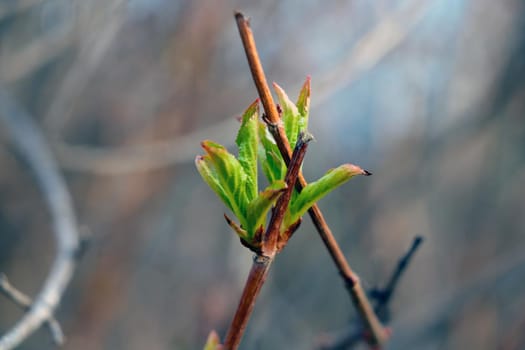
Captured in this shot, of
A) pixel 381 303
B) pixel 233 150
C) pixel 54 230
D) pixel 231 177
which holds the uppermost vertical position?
pixel 233 150

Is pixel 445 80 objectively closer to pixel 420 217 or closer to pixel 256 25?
pixel 420 217

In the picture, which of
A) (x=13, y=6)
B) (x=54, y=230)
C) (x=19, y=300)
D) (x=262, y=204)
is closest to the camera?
(x=262, y=204)

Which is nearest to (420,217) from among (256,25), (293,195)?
(256,25)

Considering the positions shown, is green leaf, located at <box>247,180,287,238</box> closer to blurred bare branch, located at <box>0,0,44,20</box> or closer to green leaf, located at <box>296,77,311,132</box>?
green leaf, located at <box>296,77,311,132</box>

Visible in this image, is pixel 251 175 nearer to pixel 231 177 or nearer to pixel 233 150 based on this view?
pixel 231 177

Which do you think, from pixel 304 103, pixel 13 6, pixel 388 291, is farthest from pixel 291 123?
pixel 13 6

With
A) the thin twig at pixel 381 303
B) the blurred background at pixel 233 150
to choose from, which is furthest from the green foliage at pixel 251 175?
the blurred background at pixel 233 150

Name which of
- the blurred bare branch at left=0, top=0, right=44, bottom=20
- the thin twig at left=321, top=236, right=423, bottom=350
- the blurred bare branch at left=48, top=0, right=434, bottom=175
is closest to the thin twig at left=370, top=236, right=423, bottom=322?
the thin twig at left=321, top=236, right=423, bottom=350
